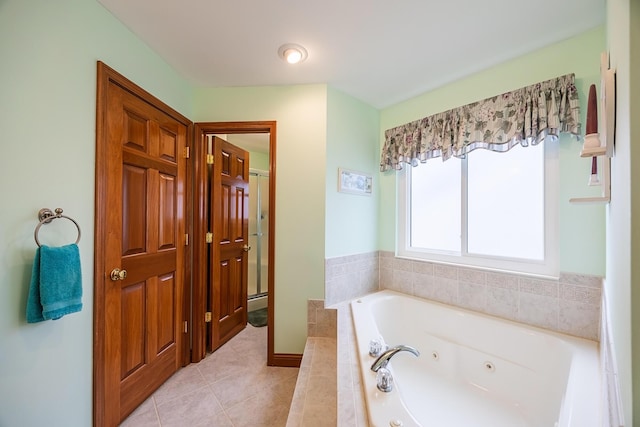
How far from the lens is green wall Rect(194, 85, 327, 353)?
6.60 feet

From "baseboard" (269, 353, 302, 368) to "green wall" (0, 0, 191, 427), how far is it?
3.66 feet

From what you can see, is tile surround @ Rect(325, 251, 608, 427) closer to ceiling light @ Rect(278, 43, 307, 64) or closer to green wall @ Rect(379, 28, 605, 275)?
green wall @ Rect(379, 28, 605, 275)

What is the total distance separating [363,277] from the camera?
91.1 inches

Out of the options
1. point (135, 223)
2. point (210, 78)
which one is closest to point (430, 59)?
point (210, 78)

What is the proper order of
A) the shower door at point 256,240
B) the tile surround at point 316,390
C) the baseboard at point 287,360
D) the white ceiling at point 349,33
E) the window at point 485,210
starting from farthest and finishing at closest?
the shower door at point 256,240 → the baseboard at point 287,360 → the window at point 485,210 → the white ceiling at point 349,33 → the tile surround at point 316,390

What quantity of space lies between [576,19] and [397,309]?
216cm

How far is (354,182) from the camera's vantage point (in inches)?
88.7

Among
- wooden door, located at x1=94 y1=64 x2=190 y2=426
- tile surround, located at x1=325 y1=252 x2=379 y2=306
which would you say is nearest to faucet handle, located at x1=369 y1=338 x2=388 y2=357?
tile surround, located at x1=325 y1=252 x2=379 y2=306

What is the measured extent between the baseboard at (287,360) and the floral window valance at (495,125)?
6.14ft

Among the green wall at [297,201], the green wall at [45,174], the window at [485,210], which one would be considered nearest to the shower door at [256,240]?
the green wall at [297,201]

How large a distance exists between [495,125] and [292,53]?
1.47 metres

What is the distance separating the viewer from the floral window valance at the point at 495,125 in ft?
4.82

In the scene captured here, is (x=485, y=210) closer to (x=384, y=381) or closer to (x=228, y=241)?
(x=384, y=381)

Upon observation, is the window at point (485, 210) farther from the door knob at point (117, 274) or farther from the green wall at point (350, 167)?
the door knob at point (117, 274)
